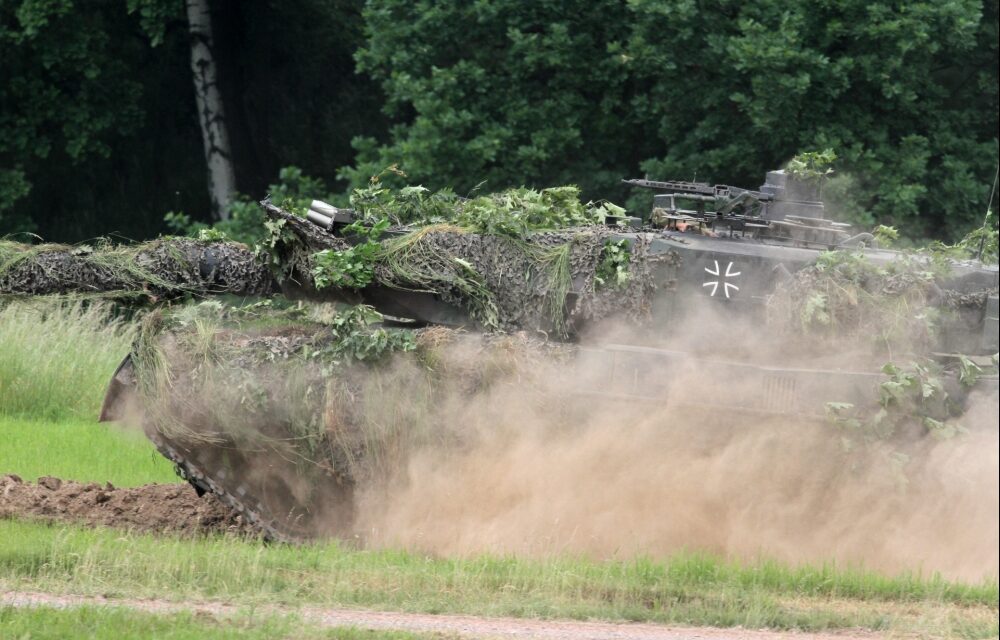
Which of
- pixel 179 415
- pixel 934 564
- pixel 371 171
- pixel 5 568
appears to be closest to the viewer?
pixel 5 568

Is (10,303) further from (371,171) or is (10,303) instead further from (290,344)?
(371,171)

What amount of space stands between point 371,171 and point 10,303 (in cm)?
1046

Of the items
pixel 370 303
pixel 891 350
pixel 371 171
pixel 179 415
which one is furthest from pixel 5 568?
pixel 371 171

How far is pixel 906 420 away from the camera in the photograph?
10.5 meters

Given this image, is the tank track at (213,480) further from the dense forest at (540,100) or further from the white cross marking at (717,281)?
the dense forest at (540,100)

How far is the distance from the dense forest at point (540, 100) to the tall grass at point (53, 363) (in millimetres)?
6618

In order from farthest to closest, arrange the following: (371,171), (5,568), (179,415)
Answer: (371,171)
(179,415)
(5,568)

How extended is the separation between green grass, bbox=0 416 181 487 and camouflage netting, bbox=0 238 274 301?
3.69 ft

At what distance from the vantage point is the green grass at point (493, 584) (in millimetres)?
8789

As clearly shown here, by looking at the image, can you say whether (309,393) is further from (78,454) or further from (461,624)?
(78,454)

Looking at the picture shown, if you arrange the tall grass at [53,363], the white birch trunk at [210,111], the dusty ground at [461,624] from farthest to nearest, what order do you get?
the white birch trunk at [210,111], the tall grass at [53,363], the dusty ground at [461,624]

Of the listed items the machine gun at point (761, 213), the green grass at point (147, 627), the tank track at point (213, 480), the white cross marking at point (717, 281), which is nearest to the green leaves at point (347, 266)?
the tank track at point (213, 480)

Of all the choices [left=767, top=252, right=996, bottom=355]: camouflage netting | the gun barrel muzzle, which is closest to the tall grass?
the gun barrel muzzle

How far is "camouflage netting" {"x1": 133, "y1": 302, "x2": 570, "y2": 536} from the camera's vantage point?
33.3 ft
